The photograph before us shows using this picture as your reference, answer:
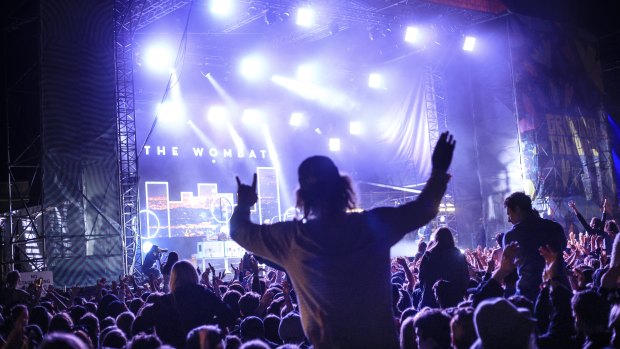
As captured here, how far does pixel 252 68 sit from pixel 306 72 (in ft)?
7.02

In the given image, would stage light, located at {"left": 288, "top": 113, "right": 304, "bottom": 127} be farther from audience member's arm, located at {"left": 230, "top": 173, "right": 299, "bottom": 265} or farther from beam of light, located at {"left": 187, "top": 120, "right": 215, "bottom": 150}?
audience member's arm, located at {"left": 230, "top": 173, "right": 299, "bottom": 265}

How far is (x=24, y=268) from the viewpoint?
16453 mm

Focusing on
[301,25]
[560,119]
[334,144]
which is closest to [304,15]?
[301,25]

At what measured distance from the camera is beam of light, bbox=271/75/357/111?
24880mm

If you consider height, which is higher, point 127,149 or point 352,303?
point 127,149

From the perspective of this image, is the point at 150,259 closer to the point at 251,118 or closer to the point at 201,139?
the point at 201,139

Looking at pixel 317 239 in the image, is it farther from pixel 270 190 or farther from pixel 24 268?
pixel 270 190

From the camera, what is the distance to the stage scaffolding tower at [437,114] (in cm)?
2203

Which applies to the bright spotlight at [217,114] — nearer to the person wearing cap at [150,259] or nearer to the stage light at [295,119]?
the stage light at [295,119]

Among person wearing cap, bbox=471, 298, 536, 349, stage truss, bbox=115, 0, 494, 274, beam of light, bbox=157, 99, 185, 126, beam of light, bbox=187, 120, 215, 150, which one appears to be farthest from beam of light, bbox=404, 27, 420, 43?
person wearing cap, bbox=471, 298, 536, 349

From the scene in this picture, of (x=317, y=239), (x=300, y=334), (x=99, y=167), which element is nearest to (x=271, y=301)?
(x=300, y=334)

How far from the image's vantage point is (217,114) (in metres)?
23.8

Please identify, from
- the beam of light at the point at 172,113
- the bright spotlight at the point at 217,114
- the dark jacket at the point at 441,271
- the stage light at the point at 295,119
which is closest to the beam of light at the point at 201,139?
Answer: the beam of light at the point at 172,113

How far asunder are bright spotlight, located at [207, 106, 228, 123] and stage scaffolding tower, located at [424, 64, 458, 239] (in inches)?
301
